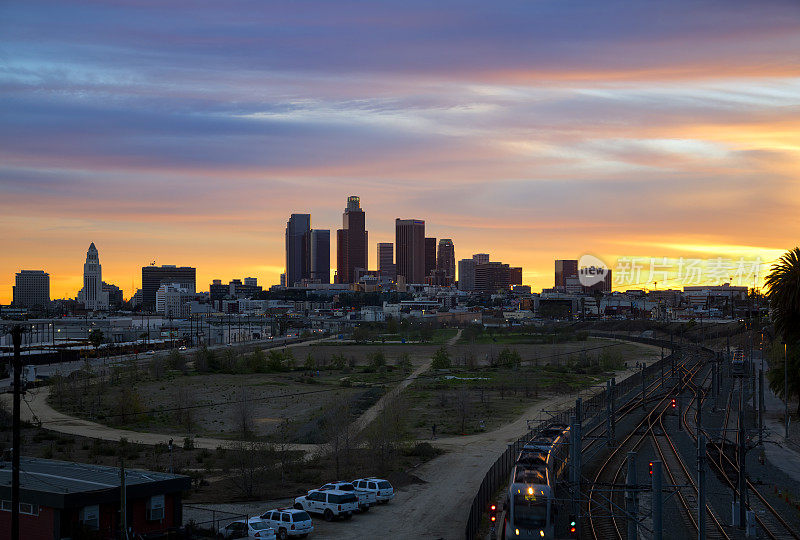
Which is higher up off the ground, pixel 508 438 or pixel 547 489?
pixel 547 489

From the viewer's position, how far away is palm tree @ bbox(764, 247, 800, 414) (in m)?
51.7

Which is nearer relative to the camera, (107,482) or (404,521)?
(107,482)

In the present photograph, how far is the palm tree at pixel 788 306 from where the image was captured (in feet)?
170

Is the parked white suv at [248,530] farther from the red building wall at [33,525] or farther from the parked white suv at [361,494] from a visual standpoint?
the red building wall at [33,525]

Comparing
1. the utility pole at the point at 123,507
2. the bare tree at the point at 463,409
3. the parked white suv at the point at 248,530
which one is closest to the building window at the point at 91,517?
the utility pole at the point at 123,507

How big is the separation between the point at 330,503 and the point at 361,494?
185 centimetres

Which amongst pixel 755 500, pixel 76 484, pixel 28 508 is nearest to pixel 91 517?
pixel 76 484

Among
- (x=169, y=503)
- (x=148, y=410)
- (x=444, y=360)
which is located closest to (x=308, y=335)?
(x=444, y=360)

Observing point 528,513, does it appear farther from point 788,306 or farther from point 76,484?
point 788,306

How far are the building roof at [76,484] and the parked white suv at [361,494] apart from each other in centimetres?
638

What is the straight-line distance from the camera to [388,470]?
39312 mm

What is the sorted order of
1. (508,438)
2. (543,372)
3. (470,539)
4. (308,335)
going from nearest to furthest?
1. (470,539)
2. (508,438)
3. (543,372)
4. (308,335)

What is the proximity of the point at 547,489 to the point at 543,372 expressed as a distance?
68.3m

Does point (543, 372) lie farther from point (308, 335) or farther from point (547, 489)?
point (308, 335)
